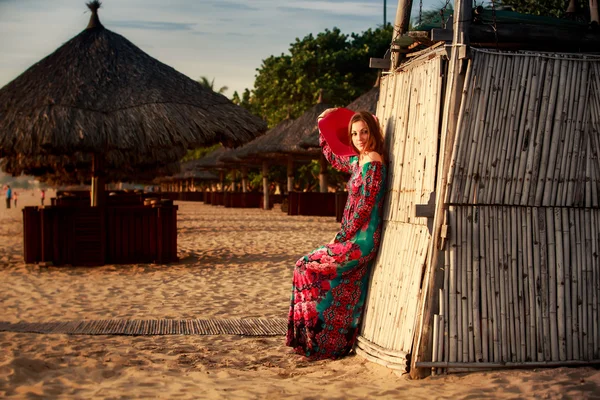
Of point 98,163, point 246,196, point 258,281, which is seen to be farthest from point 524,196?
point 246,196

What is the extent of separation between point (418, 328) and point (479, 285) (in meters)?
0.40

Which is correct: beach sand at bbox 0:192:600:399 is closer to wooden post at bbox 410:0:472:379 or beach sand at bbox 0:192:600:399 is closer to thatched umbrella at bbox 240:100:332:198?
wooden post at bbox 410:0:472:379

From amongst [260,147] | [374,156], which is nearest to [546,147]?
[374,156]

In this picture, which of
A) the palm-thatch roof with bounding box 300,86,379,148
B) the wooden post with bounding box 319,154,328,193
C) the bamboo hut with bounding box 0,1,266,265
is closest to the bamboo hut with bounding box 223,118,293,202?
the wooden post with bounding box 319,154,328,193

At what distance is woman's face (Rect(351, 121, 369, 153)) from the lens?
16.0ft

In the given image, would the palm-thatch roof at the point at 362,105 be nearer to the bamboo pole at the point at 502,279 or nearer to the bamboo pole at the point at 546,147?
the bamboo pole at the point at 546,147

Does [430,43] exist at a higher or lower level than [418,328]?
higher

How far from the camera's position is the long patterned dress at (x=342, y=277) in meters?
4.79

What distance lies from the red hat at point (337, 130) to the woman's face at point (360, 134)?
0.19 meters

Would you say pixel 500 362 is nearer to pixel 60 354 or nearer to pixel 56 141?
pixel 60 354

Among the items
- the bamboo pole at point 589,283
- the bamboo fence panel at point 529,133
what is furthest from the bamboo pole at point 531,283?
the bamboo pole at point 589,283

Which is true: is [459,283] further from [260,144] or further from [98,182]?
[260,144]

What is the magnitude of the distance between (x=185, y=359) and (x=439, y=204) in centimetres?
203

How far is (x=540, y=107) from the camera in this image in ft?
14.1
